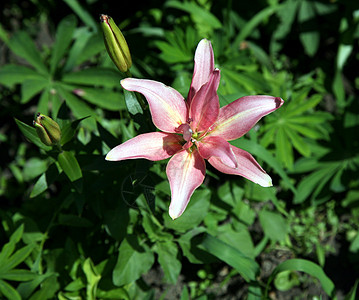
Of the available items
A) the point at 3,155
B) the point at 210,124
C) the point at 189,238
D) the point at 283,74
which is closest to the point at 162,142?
the point at 210,124

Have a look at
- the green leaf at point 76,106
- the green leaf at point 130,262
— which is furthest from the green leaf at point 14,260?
the green leaf at point 76,106

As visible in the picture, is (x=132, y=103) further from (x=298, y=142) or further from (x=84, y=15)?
(x=84, y=15)

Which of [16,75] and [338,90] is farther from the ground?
[16,75]

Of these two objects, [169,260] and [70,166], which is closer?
[70,166]

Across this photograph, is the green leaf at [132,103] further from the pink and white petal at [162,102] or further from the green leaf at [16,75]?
the green leaf at [16,75]

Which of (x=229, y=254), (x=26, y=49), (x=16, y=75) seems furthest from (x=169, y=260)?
(x=26, y=49)

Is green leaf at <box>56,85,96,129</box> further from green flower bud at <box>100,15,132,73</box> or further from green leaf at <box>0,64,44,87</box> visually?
green flower bud at <box>100,15,132,73</box>

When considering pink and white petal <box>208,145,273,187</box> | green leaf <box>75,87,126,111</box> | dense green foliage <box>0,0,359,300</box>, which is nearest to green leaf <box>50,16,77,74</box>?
dense green foliage <box>0,0,359,300</box>
